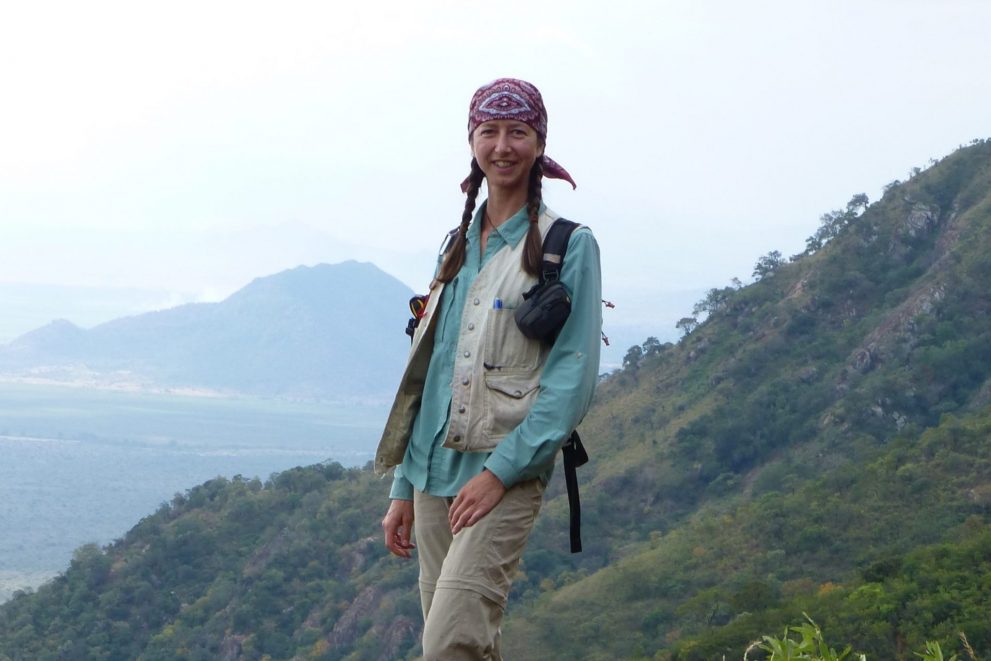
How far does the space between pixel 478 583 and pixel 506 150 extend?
0.98 meters

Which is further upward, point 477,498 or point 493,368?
point 493,368

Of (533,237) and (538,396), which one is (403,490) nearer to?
(538,396)

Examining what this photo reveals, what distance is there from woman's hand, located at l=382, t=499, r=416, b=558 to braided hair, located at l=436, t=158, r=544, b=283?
1.84ft

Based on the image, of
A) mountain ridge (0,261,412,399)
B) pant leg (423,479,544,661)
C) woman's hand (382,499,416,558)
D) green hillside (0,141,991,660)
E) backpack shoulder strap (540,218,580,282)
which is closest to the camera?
pant leg (423,479,544,661)

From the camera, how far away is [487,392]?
10.2ft

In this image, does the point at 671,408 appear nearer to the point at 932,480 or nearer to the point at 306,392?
the point at 932,480

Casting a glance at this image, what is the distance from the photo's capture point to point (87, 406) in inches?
6319

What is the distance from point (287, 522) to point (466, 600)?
117 ft

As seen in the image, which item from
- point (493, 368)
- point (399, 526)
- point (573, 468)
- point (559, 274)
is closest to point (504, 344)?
point (493, 368)

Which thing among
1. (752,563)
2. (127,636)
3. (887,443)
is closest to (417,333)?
(752,563)

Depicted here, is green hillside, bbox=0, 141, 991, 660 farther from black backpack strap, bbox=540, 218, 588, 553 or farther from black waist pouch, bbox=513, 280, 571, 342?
black waist pouch, bbox=513, 280, 571, 342

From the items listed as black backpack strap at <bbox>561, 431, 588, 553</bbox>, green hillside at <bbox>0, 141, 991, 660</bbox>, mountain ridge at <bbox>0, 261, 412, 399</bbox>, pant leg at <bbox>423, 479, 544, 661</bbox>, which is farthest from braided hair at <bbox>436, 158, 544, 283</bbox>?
mountain ridge at <bbox>0, 261, 412, 399</bbox>

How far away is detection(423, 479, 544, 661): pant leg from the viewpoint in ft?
9.55

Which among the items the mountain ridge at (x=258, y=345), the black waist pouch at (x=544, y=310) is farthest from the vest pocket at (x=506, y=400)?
the mountain ridge at (x=258, y=345)
